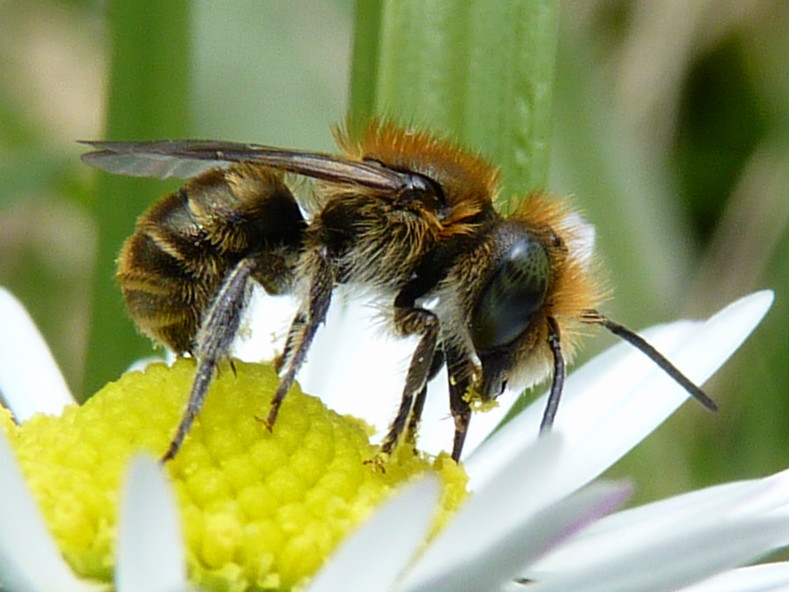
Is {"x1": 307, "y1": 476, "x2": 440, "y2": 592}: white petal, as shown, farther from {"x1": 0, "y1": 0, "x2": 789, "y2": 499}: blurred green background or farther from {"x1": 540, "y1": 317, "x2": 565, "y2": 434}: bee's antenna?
{"x1": 0, "y1": 0, "x2": 789, "y2": 499}: blurred green background

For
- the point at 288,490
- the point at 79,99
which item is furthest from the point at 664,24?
the point at 288,490

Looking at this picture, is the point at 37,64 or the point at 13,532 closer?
the point at 13,532

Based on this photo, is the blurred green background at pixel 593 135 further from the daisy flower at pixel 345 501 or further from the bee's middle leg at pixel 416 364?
the bee's middle leg at pixel 416 364

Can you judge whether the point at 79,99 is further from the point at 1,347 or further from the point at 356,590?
the point at 356,590

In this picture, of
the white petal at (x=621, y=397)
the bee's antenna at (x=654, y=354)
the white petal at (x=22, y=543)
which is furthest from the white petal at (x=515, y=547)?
the white petal at (x=621, y=397)

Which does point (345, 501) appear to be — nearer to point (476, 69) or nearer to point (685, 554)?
point (685, 554)

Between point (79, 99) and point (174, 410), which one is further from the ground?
point (79, 99)
